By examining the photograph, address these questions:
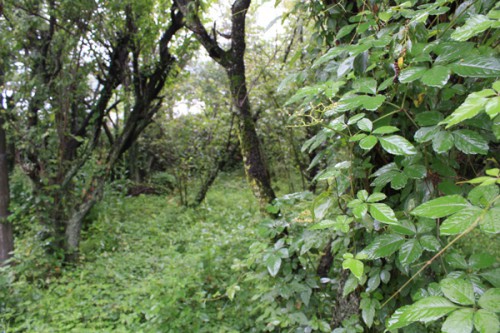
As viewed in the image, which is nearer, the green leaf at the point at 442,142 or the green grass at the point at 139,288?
the green leaf at the point at 442,142

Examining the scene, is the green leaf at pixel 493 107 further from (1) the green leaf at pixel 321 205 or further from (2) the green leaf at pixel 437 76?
(1) the green leaf at pixel 321 205

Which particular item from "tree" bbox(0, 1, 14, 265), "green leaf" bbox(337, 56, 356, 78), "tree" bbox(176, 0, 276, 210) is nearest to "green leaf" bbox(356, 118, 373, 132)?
"green leaf" bbox(337, 56, 356, 78)

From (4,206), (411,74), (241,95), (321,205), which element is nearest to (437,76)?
(411,74)

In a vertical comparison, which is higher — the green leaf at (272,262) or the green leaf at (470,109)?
the green leaf at (470,109)

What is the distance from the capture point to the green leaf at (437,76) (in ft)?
2.30

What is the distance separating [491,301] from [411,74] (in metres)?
0.49

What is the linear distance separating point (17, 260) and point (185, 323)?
2.18 meters

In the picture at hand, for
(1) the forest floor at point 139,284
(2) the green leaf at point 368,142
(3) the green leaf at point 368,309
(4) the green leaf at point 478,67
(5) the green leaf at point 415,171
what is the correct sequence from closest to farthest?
(4) the green leaf at point 478,67
(2) the green leaf at point 368,142
(5) the green leaf at point 415,171
(3) the green leaf at point 368,309
(1) the forest floor at point 139,284

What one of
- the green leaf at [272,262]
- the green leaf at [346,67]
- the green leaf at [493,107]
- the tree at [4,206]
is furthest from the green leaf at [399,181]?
the tree at [4,206]

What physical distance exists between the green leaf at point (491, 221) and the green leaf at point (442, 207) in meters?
0.03

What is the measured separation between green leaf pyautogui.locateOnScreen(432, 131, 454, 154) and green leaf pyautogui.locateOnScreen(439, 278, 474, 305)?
29 centimetres

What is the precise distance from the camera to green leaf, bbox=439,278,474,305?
557 mm

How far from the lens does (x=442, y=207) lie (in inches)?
22.3

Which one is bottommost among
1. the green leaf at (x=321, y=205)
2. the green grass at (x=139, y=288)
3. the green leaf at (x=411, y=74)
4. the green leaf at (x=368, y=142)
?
the green grass at (x=139, y=288)
